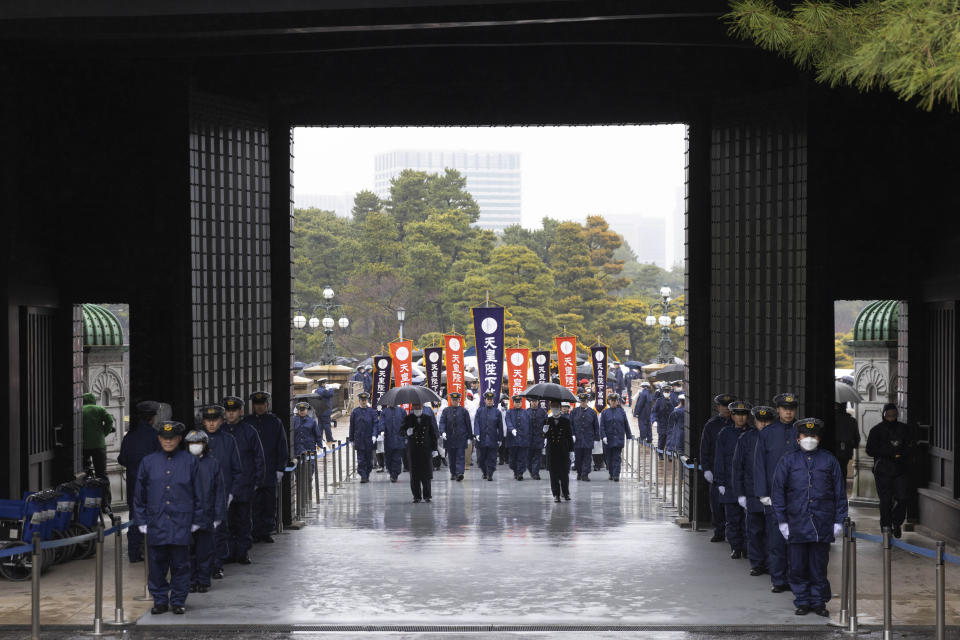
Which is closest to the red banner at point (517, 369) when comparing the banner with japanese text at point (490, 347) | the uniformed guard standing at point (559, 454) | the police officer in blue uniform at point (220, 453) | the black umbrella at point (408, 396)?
the banner with japanese text at point (490, 347)

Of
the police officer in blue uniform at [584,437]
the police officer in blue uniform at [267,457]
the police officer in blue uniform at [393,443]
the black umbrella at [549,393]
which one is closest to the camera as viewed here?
the police officer in blue uniform at [267,457]

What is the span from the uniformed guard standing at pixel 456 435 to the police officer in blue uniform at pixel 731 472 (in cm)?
832

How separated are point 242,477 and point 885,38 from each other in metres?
7.48

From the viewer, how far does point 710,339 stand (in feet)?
46.4

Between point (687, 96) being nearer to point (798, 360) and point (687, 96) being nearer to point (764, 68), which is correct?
point (764, 68)

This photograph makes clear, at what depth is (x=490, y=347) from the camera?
23469 mm

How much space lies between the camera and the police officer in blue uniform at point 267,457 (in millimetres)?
12578

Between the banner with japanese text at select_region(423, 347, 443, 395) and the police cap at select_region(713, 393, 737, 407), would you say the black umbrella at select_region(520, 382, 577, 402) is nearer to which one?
the banner with japanese text at select_region(423, 347, 443, 395)

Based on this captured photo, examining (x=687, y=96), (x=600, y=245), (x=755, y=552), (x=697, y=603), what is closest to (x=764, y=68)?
(x=687, y=96)

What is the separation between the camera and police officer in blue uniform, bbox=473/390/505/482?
20.3 meters

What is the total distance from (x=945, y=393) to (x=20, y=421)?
1055 cm

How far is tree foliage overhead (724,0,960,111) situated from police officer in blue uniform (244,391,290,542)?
7.08 meters

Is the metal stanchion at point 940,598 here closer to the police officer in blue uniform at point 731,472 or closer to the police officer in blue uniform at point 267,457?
the police officer in blue uniform at point 731,472

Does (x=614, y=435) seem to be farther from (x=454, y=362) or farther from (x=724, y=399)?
(x=724, y=399)
